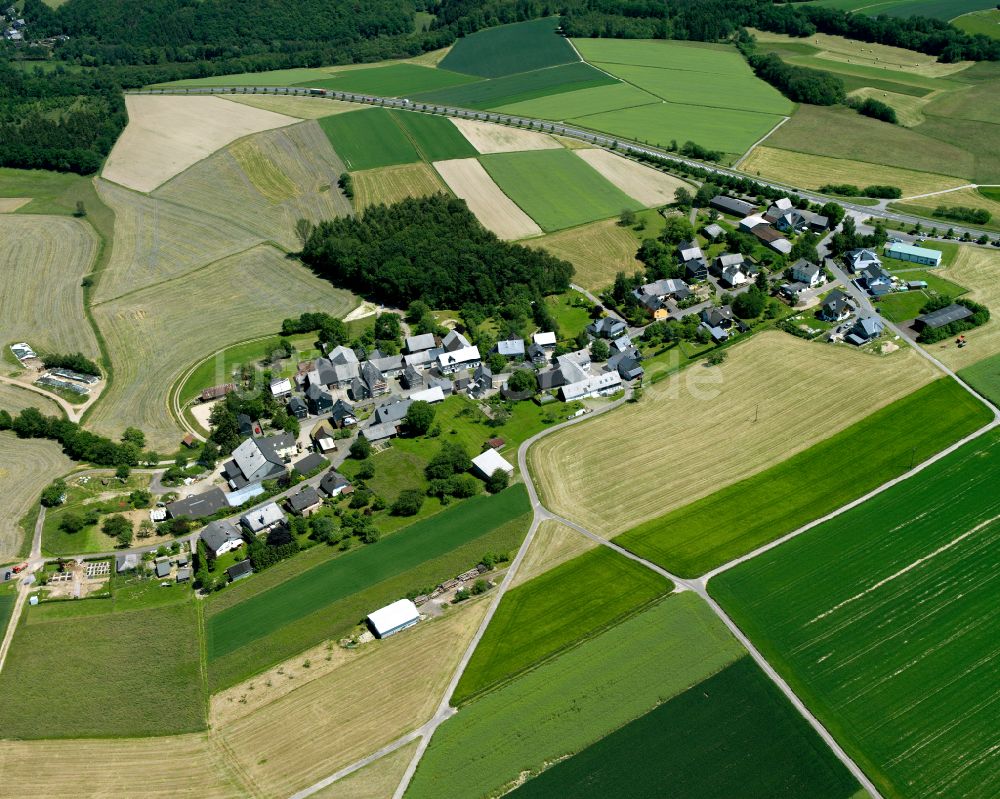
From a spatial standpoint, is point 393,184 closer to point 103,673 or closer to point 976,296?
point 976,296

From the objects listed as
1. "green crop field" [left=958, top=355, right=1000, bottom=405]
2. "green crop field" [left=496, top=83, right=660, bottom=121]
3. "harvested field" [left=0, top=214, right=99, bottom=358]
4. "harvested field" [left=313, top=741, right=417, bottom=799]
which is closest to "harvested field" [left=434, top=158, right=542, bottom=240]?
"green crop field" [left=496, top=83, right=660, bottom=121]

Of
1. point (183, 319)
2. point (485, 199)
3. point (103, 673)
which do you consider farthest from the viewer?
point (485, 199)

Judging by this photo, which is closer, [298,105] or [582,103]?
[582,103]

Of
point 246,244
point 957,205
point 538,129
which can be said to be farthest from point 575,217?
point 957,205

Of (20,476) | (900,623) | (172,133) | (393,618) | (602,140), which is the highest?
(172,133)

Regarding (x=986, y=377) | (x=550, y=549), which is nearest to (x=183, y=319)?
(x=550, y=549)

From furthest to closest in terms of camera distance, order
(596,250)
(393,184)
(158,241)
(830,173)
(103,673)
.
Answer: (830,173)
(393,184)
(158,241)
(596,250)
(103,673)

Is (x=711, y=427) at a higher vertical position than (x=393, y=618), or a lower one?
higher
